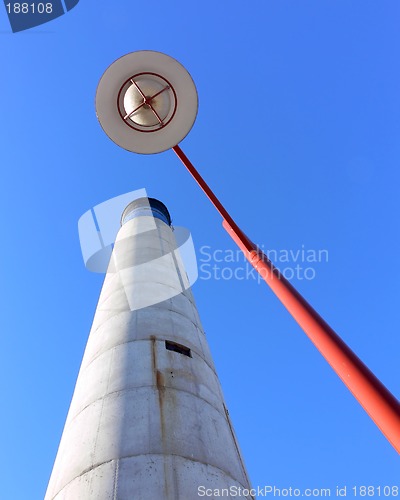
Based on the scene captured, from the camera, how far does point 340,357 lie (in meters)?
3.59

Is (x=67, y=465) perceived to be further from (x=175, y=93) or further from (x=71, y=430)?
(x=175, y=93)

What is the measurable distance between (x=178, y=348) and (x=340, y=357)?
614cm

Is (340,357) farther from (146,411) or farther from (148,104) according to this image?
(148,104)

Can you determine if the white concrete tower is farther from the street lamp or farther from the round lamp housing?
the round lamp housing

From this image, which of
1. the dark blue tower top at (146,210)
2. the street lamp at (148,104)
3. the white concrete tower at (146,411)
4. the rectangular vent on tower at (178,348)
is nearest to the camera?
the white concrete tower at (146,411)

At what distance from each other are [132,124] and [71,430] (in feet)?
19.0

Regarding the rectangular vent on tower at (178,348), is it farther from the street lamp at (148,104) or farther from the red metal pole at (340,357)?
the red metal pole at (340,357)

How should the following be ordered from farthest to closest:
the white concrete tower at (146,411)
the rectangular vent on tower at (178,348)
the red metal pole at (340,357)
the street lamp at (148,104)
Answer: the rectangular vent on tower at (178,348) → the street lamp at (148,104) → the white concrete tower at (146,411) → the red metal pole at (340,357)

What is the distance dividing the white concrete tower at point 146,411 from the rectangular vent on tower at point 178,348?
0.02 metres

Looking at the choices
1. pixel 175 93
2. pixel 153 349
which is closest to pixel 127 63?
pixel 175 93

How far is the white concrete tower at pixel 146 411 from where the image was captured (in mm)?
6180

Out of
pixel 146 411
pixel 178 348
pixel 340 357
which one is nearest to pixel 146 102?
pixel 178 348

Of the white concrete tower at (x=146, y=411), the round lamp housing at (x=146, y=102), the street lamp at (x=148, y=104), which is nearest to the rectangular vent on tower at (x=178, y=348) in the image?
the white concrete tower at (x=146, y=411)

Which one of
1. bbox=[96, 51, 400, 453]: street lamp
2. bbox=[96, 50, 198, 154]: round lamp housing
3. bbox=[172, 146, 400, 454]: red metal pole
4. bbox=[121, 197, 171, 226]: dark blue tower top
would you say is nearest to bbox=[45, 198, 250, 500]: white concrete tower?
bbox=[172, 146, 400, 454]: red metal pole
